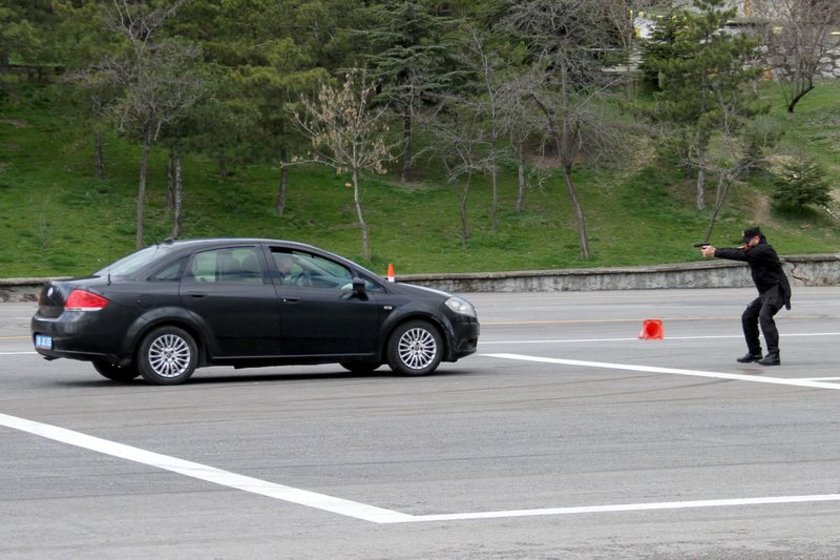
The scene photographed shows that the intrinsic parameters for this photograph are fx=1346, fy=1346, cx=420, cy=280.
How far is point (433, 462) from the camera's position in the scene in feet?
32.0

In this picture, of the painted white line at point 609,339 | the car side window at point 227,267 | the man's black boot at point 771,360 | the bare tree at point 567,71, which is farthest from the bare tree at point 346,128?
the car side window at point 227,267

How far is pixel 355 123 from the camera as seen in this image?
47375mm

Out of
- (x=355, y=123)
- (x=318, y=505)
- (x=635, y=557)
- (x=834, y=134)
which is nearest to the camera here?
(x=635, y=557)

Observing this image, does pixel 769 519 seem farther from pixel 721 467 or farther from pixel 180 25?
pixel 180 25

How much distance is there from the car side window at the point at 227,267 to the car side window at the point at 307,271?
0.77 feet

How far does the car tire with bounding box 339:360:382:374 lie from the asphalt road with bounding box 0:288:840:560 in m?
0.14

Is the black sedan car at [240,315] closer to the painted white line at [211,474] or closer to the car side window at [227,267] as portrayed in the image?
the car side window at [227,267]

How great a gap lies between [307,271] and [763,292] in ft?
19.0

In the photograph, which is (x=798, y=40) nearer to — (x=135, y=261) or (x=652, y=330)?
(x=652, y=330)

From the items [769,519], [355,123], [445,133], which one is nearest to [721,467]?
[769,519]

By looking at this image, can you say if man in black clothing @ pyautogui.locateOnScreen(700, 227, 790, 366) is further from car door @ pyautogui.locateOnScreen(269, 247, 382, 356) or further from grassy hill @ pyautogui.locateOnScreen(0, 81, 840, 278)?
grassy hill @ pyautogui.locateOnScreen(0, 81, 840, 278)

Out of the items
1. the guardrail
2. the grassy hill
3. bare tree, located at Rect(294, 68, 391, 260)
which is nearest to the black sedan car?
the guardrail

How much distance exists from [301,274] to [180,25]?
36797mm

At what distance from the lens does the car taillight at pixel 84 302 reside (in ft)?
45.2
